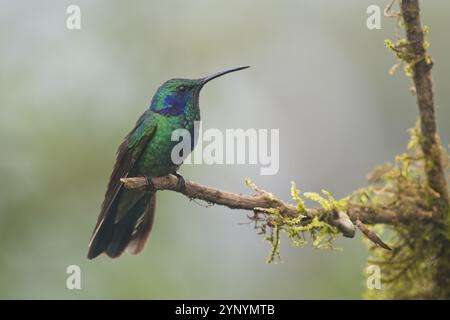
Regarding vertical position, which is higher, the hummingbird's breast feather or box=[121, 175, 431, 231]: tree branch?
the hummingbird's breast feather

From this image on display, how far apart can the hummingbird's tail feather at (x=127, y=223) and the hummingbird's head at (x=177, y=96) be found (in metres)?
0.63

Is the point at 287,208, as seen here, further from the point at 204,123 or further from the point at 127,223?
the point at 204,123

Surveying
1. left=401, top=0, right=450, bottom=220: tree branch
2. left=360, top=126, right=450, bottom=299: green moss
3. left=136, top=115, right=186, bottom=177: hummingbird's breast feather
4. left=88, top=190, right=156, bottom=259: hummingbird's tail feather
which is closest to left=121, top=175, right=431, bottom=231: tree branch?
left=360, top=126, right=450, bottom=299: green moss

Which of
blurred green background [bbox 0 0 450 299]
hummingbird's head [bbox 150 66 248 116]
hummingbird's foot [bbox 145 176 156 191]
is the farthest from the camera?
blurred green background [bbox 0 0 450 299]

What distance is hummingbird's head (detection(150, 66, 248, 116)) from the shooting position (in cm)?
443

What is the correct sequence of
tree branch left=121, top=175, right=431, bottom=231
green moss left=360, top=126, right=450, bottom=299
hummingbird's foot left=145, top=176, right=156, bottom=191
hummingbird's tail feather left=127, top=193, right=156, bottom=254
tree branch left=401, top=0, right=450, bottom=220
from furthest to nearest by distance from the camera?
hummingbird's tail feather left=127, top=193, right=156, bottom=254 < hummingbird's foot left=145, top=176, right=156, bottom=191 < green moss left=360, top=126, right=450, bottom=299 < tree branch left=401, top=0, right=450, bottom=220 < tree branch left=121, top=175, right=431, bottom=231

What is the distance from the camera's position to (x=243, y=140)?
673 centimetres

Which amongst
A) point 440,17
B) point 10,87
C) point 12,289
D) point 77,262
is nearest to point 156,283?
point 77,262

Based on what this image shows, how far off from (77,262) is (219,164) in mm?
1997

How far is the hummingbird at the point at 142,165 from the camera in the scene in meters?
4.25

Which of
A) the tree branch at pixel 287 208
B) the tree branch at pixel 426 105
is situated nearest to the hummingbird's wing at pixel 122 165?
the tree branch at pixel 287 208

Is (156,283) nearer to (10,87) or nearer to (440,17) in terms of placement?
(10,87)

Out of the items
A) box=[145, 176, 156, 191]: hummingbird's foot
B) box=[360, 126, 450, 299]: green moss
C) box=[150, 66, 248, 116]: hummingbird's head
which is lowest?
box=[360, 126, 450, 299]: green moss

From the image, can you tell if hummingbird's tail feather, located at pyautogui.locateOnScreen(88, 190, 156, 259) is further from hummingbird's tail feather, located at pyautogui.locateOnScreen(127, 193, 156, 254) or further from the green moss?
the green moss
